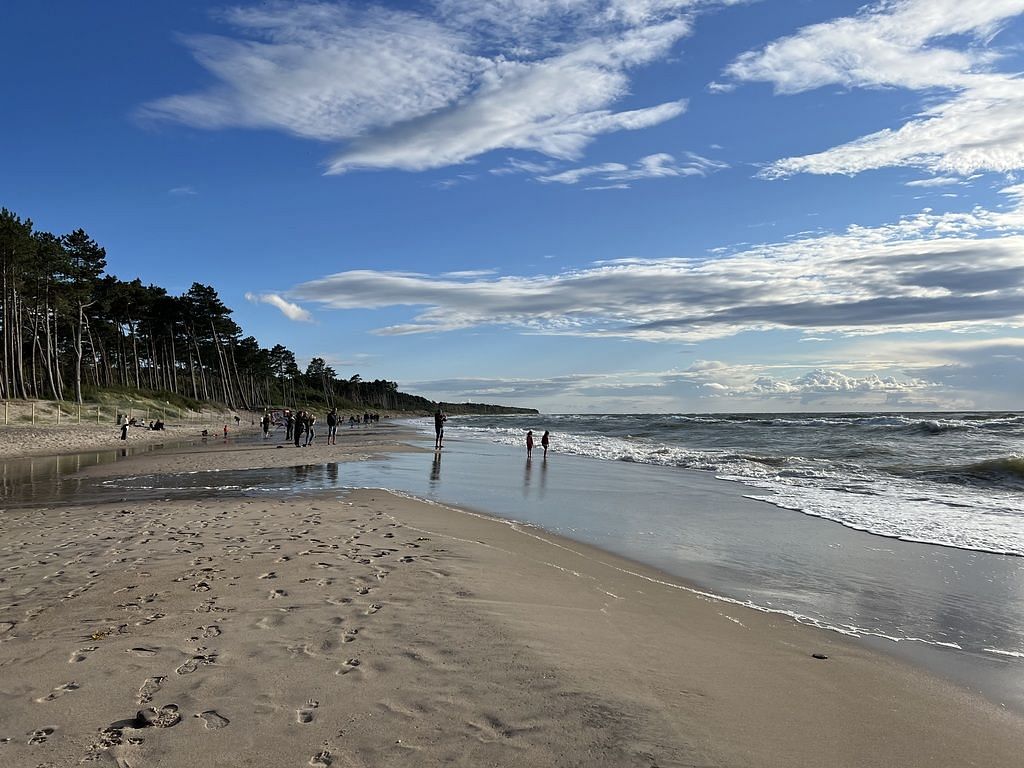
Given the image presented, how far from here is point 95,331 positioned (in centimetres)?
5900

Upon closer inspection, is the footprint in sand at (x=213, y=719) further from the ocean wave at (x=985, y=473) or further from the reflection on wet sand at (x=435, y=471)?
the ocean wave at (x=985, y=473)

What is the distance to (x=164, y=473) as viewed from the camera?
59.9 feet

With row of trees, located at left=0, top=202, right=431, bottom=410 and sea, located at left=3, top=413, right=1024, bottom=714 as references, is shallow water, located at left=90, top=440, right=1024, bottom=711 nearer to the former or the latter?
sea, located at left=3, top=413, right=1024, bottom=714

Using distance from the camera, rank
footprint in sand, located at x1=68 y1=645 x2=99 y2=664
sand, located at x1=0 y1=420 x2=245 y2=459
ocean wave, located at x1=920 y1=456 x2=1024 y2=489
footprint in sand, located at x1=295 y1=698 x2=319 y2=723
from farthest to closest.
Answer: sand, located at x1=0 y1=420 x2=245 y2=459, ocean wave, located at x1=920 y1=456 x2=1024 y2=489, footprint in sand, located at x1=68 y1=645 x2=99 y2=664, footprint in sand, located at x1=295 y1=698 x2=319 y2=723

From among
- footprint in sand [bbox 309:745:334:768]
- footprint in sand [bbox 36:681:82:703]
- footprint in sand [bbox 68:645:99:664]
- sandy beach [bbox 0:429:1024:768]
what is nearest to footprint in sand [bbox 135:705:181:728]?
sandy beach [bbox 0:429:1024:768]

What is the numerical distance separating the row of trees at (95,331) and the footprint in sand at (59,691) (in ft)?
145

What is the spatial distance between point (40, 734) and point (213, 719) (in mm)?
830

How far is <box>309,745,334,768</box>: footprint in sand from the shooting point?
3021mm

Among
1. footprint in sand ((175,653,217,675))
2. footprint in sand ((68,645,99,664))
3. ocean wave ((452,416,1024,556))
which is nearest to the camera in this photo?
footprint in sand ((175,653,217,675))

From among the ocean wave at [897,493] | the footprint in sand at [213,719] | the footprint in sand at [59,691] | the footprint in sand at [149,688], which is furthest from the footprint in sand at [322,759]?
the ocean wave at [897,493]

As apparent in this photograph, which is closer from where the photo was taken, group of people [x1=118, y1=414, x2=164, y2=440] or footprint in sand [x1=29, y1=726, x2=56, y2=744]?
footprint in sand [x1=29, y1=726, x2=56, y2=744]

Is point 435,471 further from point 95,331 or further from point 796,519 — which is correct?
point 95,331

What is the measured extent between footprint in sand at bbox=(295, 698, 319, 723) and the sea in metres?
4.16

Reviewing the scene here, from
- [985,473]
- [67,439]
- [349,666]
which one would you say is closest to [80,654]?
[349,666]
